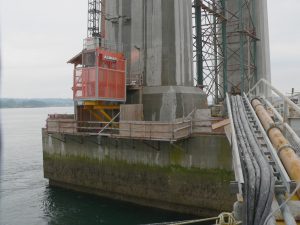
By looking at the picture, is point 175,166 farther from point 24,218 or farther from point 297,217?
point 297,217

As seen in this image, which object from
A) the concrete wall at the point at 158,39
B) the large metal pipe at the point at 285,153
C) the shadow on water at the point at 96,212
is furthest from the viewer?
the concrete wall at the point at 158,39

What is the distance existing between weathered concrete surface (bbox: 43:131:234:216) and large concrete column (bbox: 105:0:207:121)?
4398 mm

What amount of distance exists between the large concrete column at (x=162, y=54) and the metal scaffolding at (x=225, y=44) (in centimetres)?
1065

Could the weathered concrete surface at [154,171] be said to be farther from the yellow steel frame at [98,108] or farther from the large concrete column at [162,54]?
the large concrete column at [162,54]

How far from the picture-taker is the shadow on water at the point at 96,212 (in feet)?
66.3

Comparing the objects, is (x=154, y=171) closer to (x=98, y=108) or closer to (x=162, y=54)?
(x=98, y=108)

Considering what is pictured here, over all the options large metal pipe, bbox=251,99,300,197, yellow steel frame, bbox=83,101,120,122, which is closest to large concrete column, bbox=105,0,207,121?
yellow steel frame, bbox=83,101,120,122

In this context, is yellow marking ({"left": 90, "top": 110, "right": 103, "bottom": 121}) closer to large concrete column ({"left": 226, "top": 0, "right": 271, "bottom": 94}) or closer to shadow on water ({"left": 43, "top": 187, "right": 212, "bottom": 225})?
shadow on water ({"left": 43, "top": 187, "right": 212, "bottom": 225})

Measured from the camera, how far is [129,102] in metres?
27.2

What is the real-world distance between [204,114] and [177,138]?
461 cm

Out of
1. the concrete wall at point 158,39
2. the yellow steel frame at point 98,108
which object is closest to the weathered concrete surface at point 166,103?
the concrete wall at point 158,39

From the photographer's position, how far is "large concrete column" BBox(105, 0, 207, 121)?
1024 inches

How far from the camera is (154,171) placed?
22188 mm

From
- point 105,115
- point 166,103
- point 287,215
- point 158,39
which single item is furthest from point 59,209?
point 287,215
